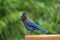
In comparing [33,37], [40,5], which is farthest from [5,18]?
[33,37]

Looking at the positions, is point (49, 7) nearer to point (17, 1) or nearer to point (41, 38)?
point (17, 1)

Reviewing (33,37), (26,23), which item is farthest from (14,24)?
(33,37)

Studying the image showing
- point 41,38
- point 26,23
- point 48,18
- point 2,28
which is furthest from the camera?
point 48,18

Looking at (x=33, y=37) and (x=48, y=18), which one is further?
(x=48, y=18)

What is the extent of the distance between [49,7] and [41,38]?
2824mm

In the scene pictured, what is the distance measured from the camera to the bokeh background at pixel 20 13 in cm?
478

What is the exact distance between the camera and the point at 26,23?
390 centimetres

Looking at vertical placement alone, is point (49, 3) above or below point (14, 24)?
above

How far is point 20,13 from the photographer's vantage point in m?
Result: 4.72

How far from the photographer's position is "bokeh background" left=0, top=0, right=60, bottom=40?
4.78m

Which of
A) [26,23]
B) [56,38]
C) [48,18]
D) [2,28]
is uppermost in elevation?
[48,18]

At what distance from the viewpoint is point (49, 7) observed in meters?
5.18

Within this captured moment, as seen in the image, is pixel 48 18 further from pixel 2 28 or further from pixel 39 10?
pixel 2 28

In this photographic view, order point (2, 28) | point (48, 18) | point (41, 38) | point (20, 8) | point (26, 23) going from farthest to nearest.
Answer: point (48, 18), point (20, 8), point (2, 28), point (26, 23), point (41, 38)
